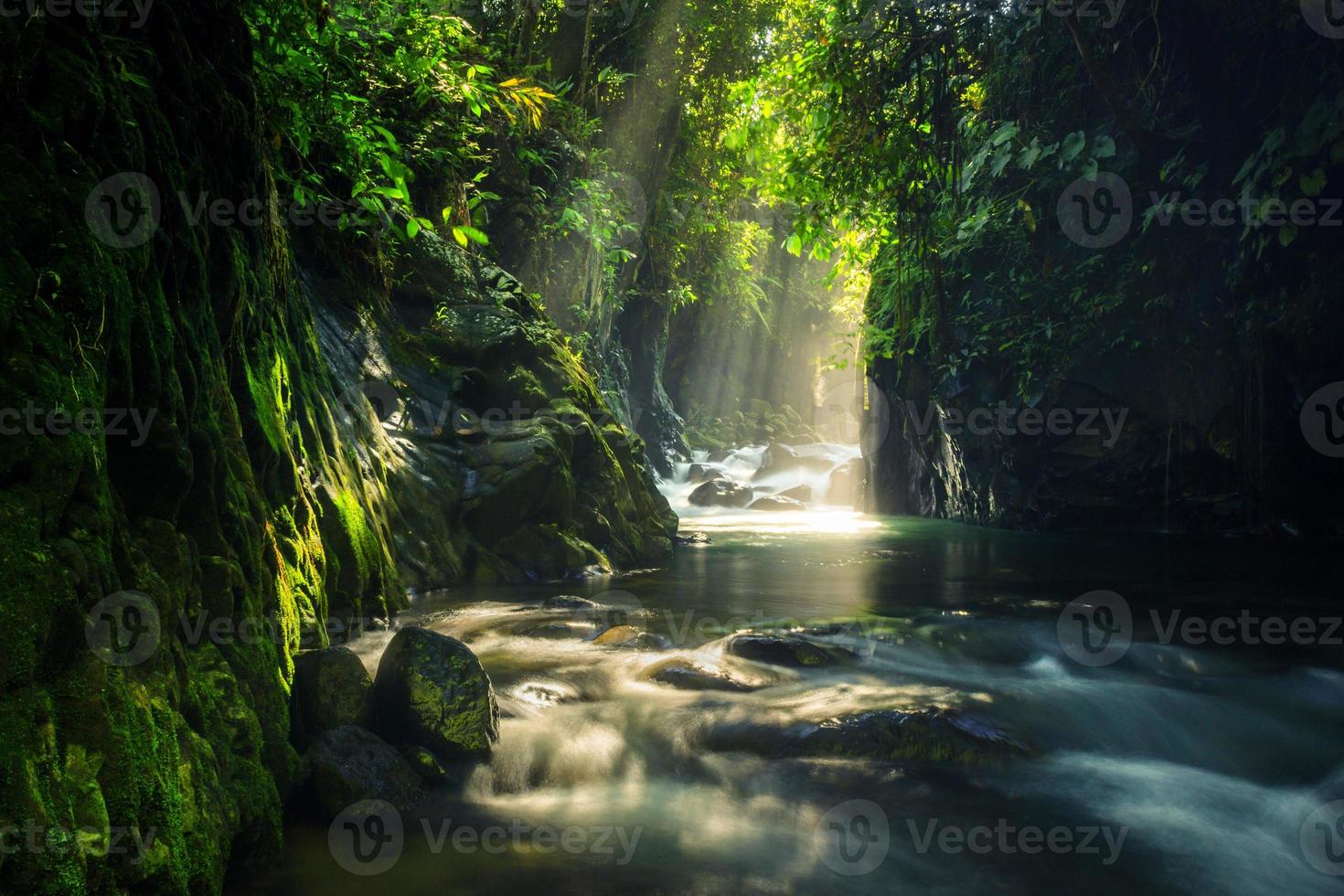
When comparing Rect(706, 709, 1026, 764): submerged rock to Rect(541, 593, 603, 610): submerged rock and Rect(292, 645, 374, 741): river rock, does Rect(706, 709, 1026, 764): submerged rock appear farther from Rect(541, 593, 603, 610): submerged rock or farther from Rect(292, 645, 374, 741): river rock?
Rect(541, 593, 603, 610): submerged rock

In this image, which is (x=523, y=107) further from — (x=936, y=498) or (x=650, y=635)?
(x=936, y=498)

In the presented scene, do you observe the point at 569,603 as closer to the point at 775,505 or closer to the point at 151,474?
the point at 151,474

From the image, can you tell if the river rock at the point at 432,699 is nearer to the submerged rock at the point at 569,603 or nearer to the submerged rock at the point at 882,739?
the submerged rock at the point at 882,739

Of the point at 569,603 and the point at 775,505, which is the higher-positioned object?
the point at 775,505

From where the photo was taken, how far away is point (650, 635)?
5.81 m

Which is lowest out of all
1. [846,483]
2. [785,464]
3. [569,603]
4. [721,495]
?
[569,603]

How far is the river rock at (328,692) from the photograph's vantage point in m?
3.36

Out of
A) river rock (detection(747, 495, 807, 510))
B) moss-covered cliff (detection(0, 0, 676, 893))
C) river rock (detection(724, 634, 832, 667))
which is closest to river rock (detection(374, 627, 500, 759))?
moss-covered cliff (detection(0, 0, 676, 893))

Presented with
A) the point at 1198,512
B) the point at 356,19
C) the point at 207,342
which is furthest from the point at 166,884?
the point at 1198,512

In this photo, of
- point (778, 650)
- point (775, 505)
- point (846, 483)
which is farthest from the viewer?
point (846, 483)

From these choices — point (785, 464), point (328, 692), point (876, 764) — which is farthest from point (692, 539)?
point (785, 464)

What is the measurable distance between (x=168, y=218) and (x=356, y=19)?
503 centimetres

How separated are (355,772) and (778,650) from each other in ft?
9.58

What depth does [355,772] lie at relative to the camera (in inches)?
124
